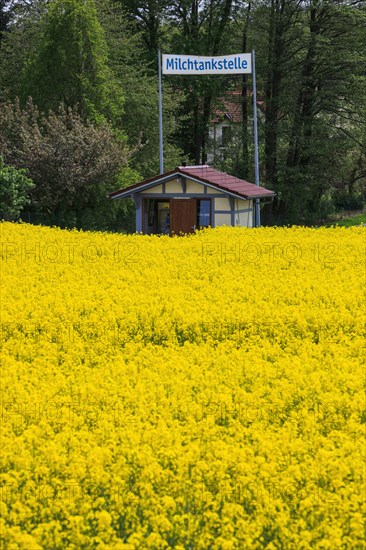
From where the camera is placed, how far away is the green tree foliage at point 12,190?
30797 mm

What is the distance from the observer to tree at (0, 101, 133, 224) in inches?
1325

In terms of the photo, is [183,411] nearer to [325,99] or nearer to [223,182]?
[223,182]

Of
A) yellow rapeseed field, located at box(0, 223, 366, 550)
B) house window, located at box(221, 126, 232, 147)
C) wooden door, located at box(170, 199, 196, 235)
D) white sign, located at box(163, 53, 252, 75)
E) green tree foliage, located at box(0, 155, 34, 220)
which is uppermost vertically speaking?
white sign, located at box(163, 53, 252, 75)

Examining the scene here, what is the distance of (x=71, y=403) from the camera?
8.74 metres

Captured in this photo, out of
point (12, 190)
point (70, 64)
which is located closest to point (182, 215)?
point (12, 190)

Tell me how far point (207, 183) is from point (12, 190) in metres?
7.57

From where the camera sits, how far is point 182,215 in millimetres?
30984

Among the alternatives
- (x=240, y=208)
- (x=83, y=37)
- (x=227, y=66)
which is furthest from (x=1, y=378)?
(x=83, y=37)

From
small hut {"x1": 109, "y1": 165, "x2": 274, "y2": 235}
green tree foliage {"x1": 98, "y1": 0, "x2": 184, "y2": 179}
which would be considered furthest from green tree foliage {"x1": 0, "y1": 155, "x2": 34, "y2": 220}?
green tree foliage {"x1": 98, "y1": 0, "x2": 184, "y2": 179}

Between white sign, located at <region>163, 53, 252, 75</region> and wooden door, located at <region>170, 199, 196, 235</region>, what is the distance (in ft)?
23.1

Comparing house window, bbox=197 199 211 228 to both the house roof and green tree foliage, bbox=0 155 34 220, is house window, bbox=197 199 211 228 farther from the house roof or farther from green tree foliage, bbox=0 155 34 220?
green tree foliage, bbox=0 155 34 220

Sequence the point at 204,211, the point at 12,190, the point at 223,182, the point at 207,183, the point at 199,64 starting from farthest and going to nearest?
1. the point at 199,64
2. the point at 223,182
3. the point at 204,211
4. the point at 12,190
5. the point at 207,183

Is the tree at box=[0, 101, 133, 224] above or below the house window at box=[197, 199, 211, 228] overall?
above

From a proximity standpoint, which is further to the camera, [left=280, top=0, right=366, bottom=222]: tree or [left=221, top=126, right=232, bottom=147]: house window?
[left=221, top=126, right=232, bottom=147]: house window
